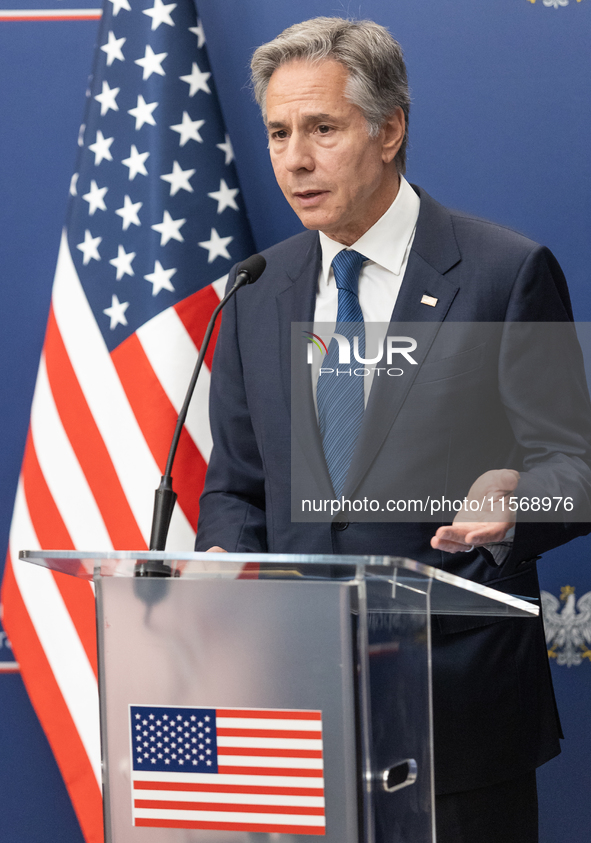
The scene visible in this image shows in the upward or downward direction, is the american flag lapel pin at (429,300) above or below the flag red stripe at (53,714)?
above

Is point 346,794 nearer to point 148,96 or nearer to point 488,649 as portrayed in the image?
point 488,649

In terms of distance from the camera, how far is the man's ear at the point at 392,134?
5.15ft

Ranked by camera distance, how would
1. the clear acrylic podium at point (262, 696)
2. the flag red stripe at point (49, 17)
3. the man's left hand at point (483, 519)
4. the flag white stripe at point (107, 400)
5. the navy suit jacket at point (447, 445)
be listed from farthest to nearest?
the flag red stripe at point (49, 17)
the flag white stripe at point (107, 400)
the navy suit jacket at point (447, 445)
the man's left hand at point (483, 519)
the clear acrylic podium at point (262, 696)

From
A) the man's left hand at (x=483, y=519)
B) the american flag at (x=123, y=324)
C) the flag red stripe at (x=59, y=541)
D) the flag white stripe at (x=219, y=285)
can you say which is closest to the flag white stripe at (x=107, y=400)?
the american flag at (x=123, y=324)

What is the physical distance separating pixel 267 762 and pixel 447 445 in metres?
0.69

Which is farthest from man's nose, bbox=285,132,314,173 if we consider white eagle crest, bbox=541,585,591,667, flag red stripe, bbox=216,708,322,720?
white eagle crest, bbox=541,585,591,667

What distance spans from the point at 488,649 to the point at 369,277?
684 millimetres

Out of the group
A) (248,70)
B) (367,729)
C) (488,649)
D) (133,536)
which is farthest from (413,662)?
(248,70)

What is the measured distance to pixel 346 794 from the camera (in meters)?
0.83

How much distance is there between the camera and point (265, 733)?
864 millimetres

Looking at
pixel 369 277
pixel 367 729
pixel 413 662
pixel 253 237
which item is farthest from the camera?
pixel 253 237

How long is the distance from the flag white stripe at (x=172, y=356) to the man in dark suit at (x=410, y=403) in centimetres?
36

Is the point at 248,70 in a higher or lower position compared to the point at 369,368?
higher

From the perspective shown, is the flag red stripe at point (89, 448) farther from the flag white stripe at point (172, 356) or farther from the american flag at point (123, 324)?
the flag white stripe at point (172, 356)
